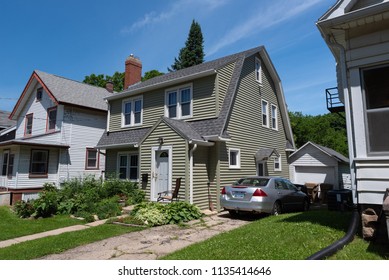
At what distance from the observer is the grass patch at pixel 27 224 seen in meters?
8.69

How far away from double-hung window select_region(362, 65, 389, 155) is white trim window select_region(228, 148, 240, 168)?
8.28 meters

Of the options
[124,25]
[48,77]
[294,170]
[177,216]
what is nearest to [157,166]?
[177,216]

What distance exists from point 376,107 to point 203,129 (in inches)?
326

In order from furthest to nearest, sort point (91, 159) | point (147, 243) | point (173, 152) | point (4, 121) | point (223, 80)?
1. point (4, 121)
2. point (91, 159)
3. point (223, 80)
4. point (173, 152)
5. point (147, 243)

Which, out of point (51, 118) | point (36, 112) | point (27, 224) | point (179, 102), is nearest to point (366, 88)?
point (179, 102)

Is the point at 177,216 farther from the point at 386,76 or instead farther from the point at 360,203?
the point at 386,76

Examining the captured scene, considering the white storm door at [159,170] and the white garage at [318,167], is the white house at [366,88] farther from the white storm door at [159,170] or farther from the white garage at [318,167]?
the white garage at [318,167]

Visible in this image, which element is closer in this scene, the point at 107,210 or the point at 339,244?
the point at 339,244

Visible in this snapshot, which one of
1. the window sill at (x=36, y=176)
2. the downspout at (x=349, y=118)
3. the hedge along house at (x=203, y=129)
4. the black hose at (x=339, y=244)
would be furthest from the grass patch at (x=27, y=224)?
the downspout at (x=349, y=118)

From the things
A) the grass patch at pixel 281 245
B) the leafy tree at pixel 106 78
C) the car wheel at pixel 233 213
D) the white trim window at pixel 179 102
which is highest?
the leafy tree at pixel 106 78

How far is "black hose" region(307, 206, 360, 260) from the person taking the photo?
424cm

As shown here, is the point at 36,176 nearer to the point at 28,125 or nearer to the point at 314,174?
the point at 28,125

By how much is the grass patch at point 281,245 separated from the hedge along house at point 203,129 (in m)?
5.57

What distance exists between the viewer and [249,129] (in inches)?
605
